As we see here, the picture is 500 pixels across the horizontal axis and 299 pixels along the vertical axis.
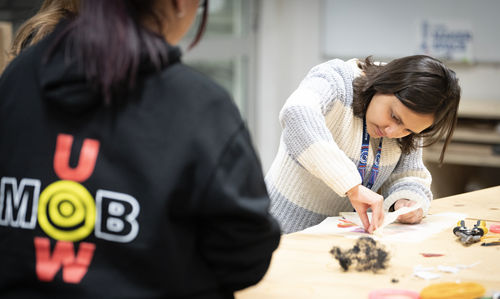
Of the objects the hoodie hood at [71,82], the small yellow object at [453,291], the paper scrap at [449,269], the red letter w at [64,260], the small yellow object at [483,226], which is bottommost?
the small yellow object at [483,226]

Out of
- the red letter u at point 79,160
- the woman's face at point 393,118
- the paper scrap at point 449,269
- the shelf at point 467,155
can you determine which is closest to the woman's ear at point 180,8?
the red letter u at point 79,160

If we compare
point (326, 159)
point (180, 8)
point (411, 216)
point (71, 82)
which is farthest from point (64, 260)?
point (411, 216)

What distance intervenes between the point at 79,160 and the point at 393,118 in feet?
3.34

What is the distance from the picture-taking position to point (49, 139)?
0.63 m

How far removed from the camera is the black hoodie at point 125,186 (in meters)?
0.60

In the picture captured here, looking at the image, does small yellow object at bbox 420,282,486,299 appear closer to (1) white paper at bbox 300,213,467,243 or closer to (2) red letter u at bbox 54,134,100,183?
(1) white paper at bbox 300,213,467,243

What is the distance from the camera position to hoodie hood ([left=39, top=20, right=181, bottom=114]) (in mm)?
607

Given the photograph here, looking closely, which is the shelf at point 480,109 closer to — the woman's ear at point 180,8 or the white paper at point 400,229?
the white paper at point 400,229

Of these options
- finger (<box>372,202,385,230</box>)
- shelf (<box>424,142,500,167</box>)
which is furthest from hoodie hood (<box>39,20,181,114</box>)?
shelf (<box>424,142,500,167</box>)

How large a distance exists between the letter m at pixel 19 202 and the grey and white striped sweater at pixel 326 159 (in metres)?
0.82

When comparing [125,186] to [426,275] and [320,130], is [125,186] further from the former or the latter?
[320,130]

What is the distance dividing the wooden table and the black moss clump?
0.02 metres

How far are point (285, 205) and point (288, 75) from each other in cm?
257

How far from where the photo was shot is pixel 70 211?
0.61m
